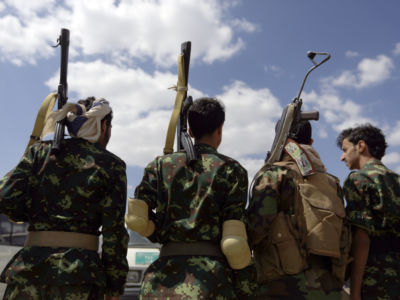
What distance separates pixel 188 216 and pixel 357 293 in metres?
1.47

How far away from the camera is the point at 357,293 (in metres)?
3.21

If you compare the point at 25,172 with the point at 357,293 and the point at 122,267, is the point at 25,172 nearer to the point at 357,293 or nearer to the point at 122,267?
the point at 122,267

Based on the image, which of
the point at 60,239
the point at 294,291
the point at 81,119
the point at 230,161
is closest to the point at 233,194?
the point at 230,161

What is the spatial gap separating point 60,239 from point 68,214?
153 millimetres

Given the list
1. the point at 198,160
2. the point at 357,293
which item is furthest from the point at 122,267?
the point at 357,293

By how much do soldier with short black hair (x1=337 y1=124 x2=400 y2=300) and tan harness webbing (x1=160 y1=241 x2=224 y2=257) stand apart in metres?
1.25

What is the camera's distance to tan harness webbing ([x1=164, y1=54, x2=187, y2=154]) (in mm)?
3127

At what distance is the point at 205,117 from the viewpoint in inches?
111

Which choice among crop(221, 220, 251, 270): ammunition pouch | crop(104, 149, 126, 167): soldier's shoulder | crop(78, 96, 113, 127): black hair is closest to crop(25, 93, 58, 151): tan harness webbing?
crop(78, 96, 113, 127): black hair

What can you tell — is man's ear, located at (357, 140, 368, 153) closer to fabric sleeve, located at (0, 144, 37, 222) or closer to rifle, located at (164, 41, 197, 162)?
rifle, located at (164, 41, 197, 162)

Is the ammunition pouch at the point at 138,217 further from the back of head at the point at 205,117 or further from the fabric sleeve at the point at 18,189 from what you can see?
the fabric sleeve at the point at 18,189

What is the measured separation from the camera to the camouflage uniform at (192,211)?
96.2 inches

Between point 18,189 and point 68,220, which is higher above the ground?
point 18,189

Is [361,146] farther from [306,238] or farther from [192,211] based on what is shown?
[192,211]
